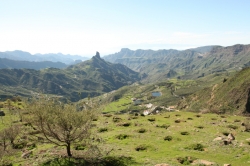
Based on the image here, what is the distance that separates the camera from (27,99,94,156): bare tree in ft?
74.2

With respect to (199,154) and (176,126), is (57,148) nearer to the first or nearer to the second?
(199,154)

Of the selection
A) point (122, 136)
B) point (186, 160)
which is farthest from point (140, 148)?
point (186, 160)

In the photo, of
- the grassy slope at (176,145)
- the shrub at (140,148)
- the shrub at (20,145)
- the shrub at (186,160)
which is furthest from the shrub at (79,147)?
the shrub at (186,160)

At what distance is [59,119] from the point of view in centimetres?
2308

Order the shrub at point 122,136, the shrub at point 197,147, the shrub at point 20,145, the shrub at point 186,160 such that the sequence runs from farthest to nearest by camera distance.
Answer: the shrub at point 122,136
the shrub at point 20,145
the shrub at point 197,147
the shrub at point 186,160

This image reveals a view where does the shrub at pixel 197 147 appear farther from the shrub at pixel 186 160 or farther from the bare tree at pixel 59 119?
the bare tree at pixel 59 119

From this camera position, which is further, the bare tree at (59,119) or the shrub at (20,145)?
the shrub at (20,145)

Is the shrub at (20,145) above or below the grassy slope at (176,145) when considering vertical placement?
below

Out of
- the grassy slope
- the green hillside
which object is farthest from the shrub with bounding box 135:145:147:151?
the green hillside

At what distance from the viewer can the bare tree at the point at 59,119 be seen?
22609mm

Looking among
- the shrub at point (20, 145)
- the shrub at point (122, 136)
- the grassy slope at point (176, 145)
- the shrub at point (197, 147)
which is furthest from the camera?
the shrub at point (122, 136)

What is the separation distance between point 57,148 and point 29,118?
892 centimetres

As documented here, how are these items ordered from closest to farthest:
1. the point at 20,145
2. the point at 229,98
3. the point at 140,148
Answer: the point at 140,148 → the point at 20,145 → the point at 229,98

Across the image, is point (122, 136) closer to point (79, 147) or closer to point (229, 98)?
point (79, 147)
